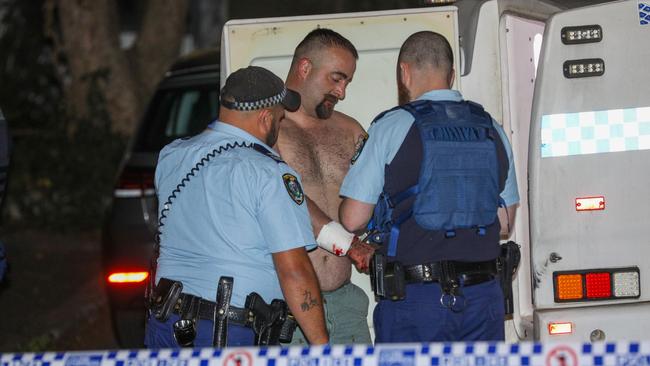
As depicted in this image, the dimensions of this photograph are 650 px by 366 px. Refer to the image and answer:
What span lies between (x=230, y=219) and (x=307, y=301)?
1.39ft

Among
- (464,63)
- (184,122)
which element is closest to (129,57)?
(184,122)

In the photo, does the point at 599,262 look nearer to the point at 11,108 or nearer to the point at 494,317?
the point at 494,317

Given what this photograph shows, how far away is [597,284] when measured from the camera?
525 cm

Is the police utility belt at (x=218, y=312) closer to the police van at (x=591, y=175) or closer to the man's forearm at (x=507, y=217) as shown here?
the man's forearm at (x=507, y=217)

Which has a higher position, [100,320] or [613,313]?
[613,313]

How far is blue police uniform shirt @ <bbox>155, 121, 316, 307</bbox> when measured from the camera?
4293 mm

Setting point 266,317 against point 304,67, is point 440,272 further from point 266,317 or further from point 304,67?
point 304,67

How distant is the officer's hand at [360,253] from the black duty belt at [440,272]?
0.71 feet

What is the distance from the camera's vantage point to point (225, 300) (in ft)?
14.3

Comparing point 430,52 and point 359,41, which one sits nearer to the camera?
point 430,52

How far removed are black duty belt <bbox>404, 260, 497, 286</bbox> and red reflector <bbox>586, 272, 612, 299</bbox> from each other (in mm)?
742

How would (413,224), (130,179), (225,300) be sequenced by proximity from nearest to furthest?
(225,300)
(413,224)
(130,179)

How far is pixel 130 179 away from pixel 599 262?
3.36 meters

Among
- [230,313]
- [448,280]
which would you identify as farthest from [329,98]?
[230,313]
